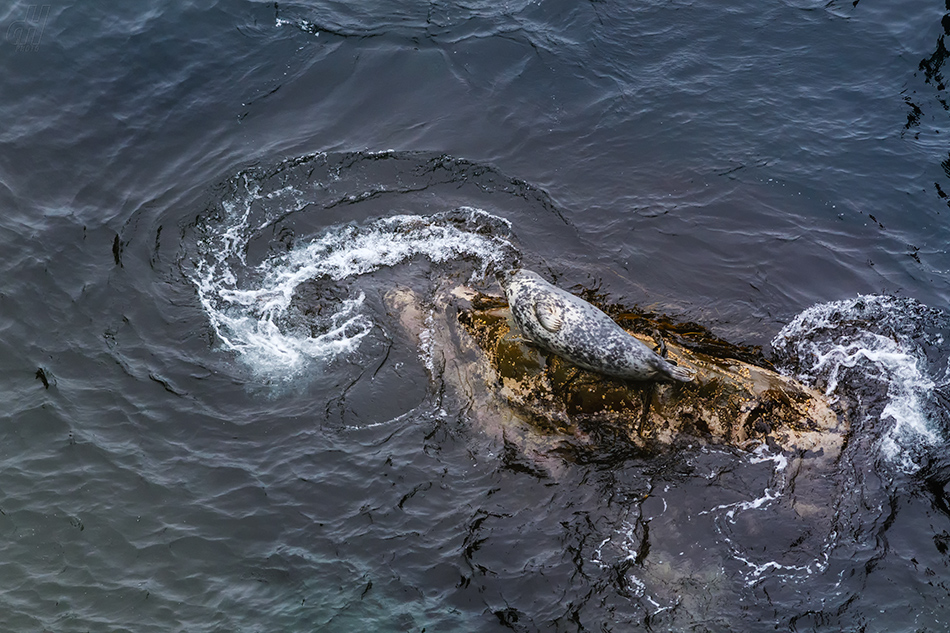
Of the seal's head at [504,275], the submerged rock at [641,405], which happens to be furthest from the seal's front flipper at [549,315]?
the seal's head at [504,275]

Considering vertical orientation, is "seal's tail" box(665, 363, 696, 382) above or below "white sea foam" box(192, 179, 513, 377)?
below

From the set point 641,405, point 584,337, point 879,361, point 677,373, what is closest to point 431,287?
point 584,337

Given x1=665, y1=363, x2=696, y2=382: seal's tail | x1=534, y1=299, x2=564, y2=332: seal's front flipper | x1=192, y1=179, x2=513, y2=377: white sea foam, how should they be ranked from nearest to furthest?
x1=665, y1=363, x2=696, y2=382: seal's tail → x1=534, y1=299, x2=564, y2=332: seal's front flipper → x1=192, y1=179, x2=513, y2=377: white sea foam

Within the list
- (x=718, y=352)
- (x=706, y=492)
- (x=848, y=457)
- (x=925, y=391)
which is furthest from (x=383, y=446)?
(x=925, y=391)

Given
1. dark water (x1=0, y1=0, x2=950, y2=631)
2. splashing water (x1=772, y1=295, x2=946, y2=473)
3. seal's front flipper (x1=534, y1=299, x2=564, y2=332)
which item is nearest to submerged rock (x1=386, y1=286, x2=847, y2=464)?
dark water (x1=0, y1=0, x2=950, y2=631)

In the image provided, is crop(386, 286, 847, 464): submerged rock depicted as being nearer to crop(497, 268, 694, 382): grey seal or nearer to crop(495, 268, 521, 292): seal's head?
crop(497, 268, 694, 382): grey seal

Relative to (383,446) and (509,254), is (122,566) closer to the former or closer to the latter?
(383,446)

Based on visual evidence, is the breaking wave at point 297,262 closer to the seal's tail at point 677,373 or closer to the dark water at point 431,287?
the dark water at point 431,287
